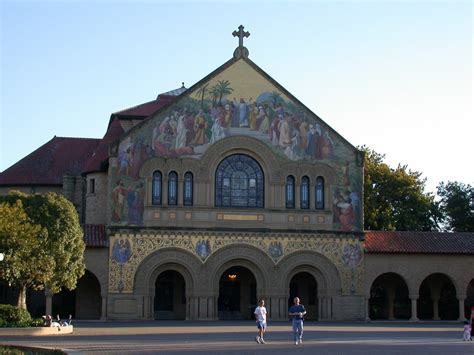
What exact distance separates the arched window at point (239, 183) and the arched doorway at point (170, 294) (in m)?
5.59

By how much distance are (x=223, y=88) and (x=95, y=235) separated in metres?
11.3

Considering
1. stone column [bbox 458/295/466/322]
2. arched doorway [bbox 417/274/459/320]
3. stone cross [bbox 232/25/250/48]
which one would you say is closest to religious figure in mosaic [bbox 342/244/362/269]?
stone column [bbox 458/295/466/322]

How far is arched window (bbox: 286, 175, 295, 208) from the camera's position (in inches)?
2000

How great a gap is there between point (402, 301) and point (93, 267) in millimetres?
23880

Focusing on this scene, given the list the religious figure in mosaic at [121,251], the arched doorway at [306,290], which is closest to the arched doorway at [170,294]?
the religious figure in mosaic at [121,251]

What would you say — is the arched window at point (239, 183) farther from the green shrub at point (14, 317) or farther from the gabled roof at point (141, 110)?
the green shrub at point (14, 317)

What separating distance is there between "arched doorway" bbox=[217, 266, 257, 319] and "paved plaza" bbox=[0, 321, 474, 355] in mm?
10261

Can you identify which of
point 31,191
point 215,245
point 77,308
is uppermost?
point 31,191

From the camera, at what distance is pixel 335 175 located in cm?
5153

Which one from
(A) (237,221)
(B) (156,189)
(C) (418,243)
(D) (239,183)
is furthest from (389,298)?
(B) (156,189)

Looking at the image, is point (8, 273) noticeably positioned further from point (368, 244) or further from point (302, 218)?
point (368, 244)

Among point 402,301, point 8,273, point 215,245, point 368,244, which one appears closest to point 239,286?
point 215,245

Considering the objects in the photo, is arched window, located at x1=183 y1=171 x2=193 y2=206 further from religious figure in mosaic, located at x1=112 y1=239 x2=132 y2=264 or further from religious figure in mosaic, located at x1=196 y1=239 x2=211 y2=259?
religious figure in mosaic, located at x1=112 y1=239 x2=132 y2=264

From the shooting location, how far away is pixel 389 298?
5556 centimetres
